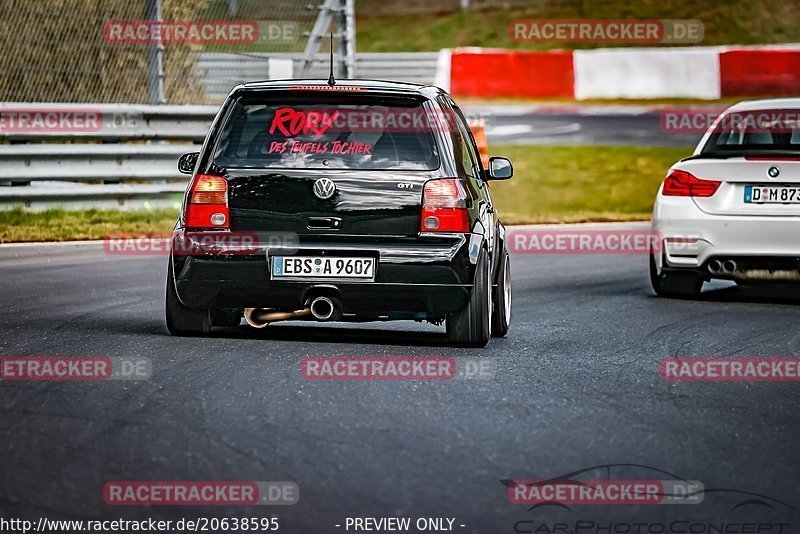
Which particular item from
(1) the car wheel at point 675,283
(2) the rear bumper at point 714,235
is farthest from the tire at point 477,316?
(1) the car wheel at point 675,283

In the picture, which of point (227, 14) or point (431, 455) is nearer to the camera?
point (431, 455)

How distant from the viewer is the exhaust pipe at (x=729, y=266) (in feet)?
37.3

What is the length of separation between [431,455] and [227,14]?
38.4ft

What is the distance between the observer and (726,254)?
37.2 ft

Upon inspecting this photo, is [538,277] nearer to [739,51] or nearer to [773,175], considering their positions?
[773,175]

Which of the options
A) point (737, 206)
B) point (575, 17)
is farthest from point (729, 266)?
point (575, 17)

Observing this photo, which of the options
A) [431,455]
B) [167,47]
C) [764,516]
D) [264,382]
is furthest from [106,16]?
[764,516]

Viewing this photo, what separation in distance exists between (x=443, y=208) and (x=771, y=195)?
12.2 feet

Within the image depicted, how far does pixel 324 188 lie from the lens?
27.4 feet

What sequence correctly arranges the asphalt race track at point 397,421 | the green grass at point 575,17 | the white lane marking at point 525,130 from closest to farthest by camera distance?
the asphalt race track at point 397,421, the white lane marking at point 525,130, the green grass at point 575,17

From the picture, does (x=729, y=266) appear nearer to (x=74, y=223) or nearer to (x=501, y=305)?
(x=501, y=305)

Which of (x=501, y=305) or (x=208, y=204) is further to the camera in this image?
(x=501, y=305)

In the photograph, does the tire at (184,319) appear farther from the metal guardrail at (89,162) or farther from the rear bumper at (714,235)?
the metal guardrail at (89,162)

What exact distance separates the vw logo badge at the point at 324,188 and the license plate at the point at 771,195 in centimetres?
402
